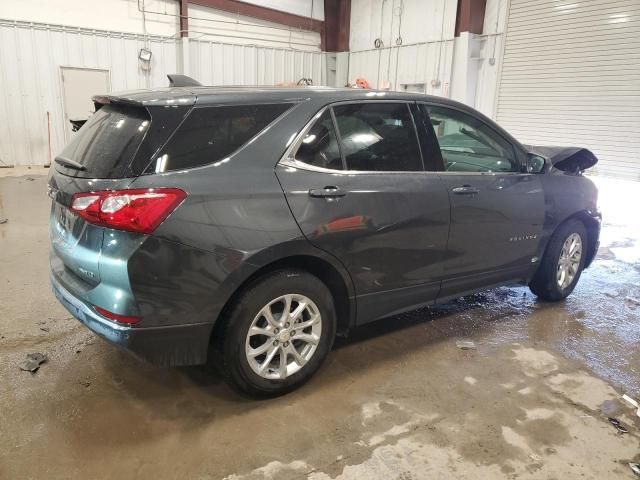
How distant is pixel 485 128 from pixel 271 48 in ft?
35.9

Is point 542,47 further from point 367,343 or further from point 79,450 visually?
point 79,450

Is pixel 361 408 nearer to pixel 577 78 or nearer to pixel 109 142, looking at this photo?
pixel 109 142

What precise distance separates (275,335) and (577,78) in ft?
30.0

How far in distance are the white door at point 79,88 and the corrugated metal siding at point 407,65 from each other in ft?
21.7

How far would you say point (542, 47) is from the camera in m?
9.84

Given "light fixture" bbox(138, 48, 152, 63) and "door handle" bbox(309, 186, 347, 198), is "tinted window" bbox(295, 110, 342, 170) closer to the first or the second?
"door handle" bbox(309, 186, 347, 198)

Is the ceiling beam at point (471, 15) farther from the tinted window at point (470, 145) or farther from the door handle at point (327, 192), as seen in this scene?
the door handle at point (327, 192)

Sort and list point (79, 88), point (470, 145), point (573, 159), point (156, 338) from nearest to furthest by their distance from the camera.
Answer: point (156, 338)
point (470, 145)
point (573, 159)
point (79, 88)

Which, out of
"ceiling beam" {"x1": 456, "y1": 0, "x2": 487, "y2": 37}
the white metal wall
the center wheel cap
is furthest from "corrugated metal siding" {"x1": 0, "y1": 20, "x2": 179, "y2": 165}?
the center wheel cap

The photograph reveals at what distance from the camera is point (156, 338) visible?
2.26m

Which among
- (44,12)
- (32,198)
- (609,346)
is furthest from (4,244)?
(44,12)

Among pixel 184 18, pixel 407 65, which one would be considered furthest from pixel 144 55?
pixel 407 65

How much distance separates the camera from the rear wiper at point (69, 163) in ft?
7.90

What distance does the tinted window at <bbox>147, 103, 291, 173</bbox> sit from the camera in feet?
7.44
